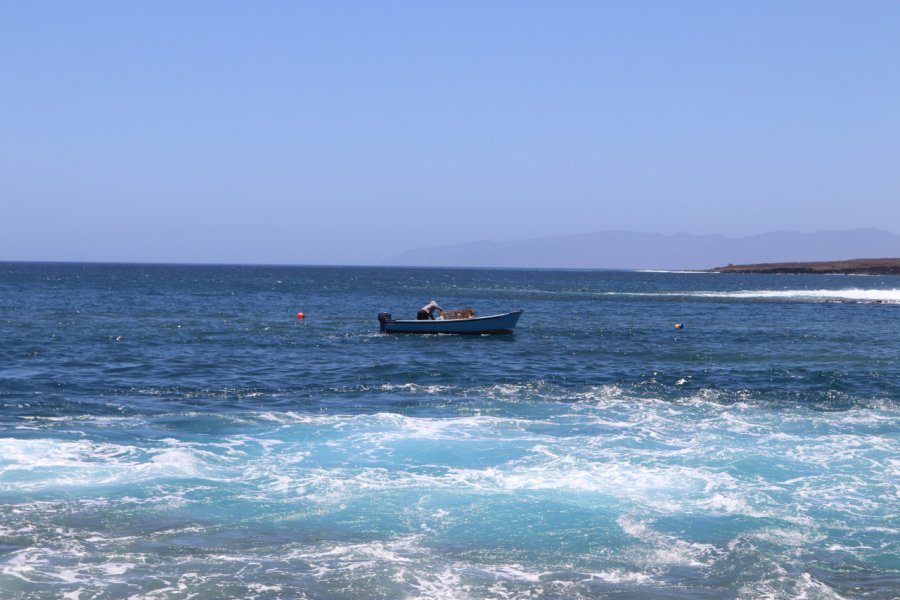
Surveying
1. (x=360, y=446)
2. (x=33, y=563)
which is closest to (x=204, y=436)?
(x=360, y=446)

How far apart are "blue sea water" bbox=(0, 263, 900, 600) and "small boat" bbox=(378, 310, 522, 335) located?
8799 mm

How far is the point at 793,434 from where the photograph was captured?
22812mm

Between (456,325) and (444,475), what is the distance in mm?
30316

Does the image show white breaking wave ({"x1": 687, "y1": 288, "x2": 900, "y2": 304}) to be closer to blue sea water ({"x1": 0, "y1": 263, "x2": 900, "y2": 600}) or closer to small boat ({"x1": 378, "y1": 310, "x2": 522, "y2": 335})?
small boat ({"x1": 378, "y1": 310, "x2": 522, "y2": 335})

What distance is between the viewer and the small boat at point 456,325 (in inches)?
1929

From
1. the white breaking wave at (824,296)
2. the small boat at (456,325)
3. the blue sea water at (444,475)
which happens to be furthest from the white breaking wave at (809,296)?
the blue sea water at (444,475)

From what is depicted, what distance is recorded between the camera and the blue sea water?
12891 millimetres

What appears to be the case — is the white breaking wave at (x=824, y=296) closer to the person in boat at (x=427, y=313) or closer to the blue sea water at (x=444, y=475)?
the person in boat at (x=427, y=313)

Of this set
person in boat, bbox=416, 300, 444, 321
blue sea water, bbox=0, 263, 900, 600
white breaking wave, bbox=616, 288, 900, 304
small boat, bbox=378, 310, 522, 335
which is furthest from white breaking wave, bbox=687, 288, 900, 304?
blue sea water, bbox=0, 263, 900, 600

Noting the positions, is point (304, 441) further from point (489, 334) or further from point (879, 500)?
point (489, 334)

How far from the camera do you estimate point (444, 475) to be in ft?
61.7

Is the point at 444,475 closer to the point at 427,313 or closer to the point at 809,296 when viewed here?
the point at 427,313

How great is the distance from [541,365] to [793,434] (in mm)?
15170

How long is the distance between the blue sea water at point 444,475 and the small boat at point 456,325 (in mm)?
8799
